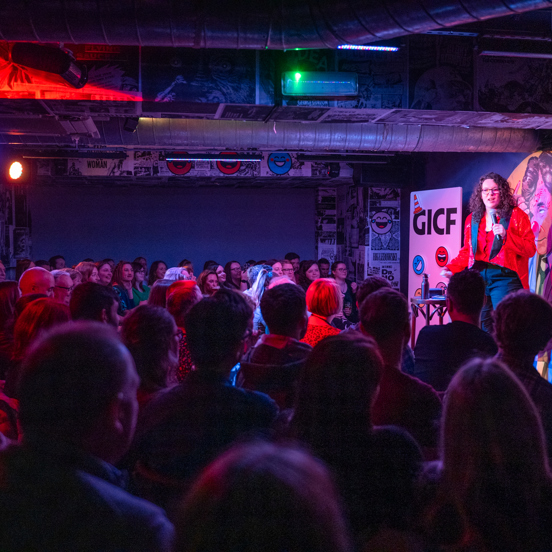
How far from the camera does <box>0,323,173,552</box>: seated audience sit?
839 mm

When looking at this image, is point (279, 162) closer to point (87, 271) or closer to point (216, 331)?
point (87, 271)

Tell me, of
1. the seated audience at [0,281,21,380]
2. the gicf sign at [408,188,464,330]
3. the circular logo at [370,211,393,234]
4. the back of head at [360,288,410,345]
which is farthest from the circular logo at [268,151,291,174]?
the back of head at [360,288,410,345]

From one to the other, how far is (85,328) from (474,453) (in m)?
0.83

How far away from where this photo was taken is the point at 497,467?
43.3 inches

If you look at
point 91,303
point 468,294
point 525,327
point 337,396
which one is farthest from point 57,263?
point 337,396

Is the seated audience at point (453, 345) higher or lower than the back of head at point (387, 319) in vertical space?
lower

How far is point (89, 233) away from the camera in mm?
11664

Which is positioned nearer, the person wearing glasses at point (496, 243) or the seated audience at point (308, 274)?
the person wearing glasses at point (496, 243)

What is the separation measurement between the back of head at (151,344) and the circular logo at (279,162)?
7.79m

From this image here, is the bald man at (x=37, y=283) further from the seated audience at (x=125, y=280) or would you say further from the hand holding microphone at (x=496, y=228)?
the hand holding microphone at (x=496, y=228)

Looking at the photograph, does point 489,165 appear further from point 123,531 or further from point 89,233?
point 89,233

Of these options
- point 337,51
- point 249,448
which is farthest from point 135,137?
point 249,448

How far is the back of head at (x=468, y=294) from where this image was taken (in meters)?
2.76

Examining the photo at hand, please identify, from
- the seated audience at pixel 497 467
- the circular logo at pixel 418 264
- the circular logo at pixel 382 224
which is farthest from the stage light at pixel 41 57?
the circular logo at pixel 382 224
